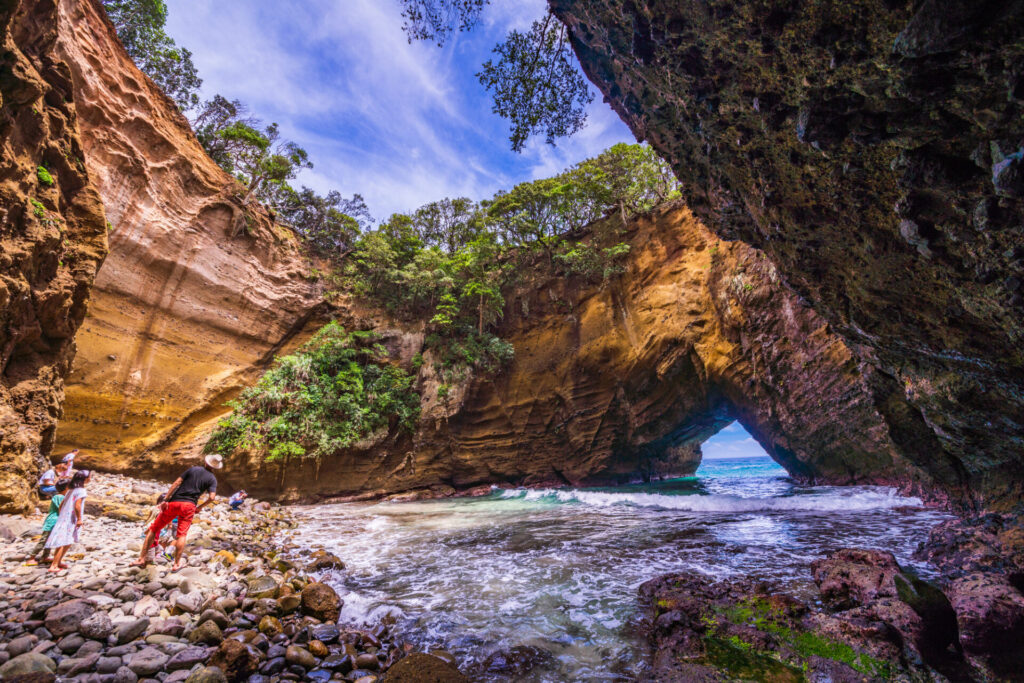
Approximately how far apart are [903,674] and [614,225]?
52.6 feet

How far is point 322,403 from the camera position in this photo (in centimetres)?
1390

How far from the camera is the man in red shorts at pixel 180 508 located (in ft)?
15.3

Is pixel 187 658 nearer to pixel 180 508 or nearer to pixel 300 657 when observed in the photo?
pixel 300 657

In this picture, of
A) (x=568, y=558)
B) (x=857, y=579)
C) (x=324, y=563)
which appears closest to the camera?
(x=857, y=579)

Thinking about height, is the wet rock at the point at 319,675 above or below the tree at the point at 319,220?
below

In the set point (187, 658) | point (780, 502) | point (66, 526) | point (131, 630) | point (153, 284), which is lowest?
point (780, 502)

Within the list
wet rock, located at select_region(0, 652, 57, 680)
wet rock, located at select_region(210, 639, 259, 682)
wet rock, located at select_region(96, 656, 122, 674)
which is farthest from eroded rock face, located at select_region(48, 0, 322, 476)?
wet rock, located at select_region(210, 639, 259, 682)

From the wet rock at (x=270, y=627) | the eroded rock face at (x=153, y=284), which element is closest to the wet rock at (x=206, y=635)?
the wet rock at (x=270, y=627)

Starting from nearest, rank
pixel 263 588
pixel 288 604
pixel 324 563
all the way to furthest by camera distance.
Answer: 1. pixel 288 604
2. pixel 263 588
3. pixel 324 563

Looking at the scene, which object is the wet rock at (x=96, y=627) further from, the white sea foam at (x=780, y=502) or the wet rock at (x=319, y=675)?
the white sea foam at (x=780, y=502)

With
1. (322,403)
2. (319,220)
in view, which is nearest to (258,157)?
(319,220)

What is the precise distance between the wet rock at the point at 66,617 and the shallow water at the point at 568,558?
223 centimetres

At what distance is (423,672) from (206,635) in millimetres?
2026

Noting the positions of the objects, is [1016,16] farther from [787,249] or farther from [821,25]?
[787,249]
